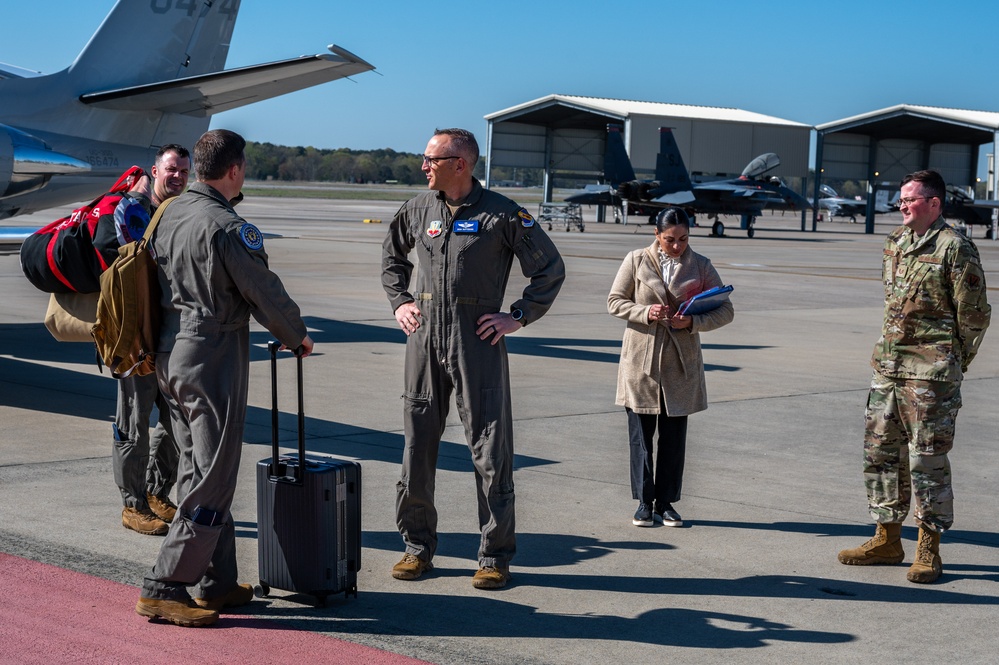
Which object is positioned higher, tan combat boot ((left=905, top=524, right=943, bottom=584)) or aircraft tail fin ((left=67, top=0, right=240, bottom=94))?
aircraft tail fin ((left=67, top=0, right=240, bottom=94))

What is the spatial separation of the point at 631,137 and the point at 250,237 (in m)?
58.4

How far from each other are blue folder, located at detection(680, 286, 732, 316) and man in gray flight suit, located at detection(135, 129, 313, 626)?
2753 millimetres

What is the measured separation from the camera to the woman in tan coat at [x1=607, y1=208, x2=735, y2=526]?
7.13m

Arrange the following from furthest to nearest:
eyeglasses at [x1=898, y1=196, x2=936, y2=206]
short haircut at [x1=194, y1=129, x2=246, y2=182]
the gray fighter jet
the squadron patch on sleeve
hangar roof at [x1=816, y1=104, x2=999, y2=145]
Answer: hangar roof at [x1=816, y1=104, x2=999, y2=145], the gray fighter jet, eyeglasses at [x1=898, y1=196, x2=936, y2=206], short haircut at [x1=194, y1=129, x2=246, y2=182], the squadron patch on sleeve

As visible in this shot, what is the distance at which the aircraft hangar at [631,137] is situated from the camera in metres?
62.9

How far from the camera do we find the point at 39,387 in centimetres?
1126

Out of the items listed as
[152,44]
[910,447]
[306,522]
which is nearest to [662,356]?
[910,447]

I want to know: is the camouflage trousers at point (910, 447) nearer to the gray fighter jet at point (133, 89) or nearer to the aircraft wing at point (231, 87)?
the aircraft wing at point (231, 87)

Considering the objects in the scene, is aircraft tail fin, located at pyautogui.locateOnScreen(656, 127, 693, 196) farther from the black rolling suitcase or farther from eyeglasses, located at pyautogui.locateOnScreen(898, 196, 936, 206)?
the black rolling suitcase

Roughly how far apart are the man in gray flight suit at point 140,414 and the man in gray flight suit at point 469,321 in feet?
5.05

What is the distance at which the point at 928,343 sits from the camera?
20.3 ft

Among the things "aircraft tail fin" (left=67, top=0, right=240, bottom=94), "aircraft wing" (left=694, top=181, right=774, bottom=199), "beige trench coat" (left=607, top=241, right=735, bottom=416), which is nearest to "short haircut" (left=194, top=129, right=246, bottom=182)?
"beige trench coat" (left=607, top=241, right=735, bottom=416)

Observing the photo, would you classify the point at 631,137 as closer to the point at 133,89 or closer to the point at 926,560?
the point at 133,89

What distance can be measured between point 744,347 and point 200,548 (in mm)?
11654
